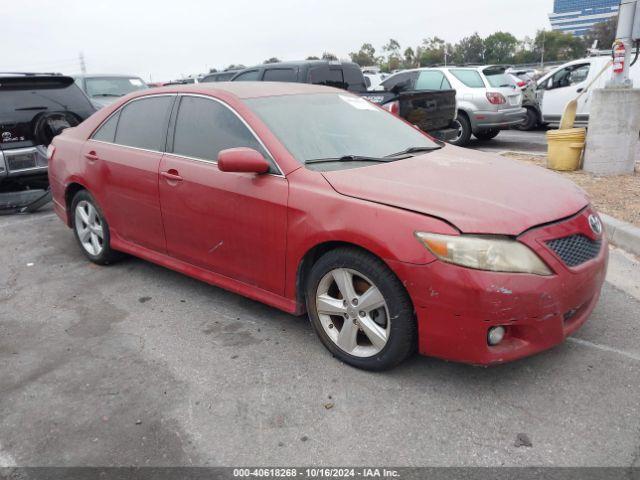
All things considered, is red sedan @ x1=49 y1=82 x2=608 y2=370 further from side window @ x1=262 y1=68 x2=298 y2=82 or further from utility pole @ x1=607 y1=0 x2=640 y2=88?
side window @ x1=262 y1=68 x2=298 y2=82

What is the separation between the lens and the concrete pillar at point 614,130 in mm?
7234

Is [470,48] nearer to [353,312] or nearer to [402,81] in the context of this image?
[402,81]

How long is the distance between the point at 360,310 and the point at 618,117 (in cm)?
611

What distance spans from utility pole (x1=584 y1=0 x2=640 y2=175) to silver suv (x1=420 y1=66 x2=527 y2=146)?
130 inches

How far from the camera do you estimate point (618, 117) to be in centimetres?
728

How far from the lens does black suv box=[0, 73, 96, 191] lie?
6520mm

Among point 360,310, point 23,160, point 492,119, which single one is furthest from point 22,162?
point 492,119

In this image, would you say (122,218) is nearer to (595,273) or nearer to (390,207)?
(390,207)

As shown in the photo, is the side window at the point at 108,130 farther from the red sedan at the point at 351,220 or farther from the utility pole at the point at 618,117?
the utility pole at the point at 618,117

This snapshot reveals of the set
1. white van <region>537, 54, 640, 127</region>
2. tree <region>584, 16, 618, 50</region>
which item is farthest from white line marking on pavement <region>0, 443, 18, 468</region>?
tree <region>584, 16, 618, 50</region>

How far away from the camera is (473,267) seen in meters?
2.54

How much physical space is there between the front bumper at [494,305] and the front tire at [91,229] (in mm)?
3004

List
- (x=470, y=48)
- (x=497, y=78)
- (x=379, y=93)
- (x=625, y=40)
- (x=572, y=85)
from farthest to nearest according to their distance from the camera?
(x=470, y=48) < (x=572, y=85) < (x=497, y=78) < (x=379, y=93) < (x=625, y=40)

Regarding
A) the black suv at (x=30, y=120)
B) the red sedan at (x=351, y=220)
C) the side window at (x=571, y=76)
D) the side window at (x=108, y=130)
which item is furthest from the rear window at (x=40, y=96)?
the side window at (x=571, y=76)
